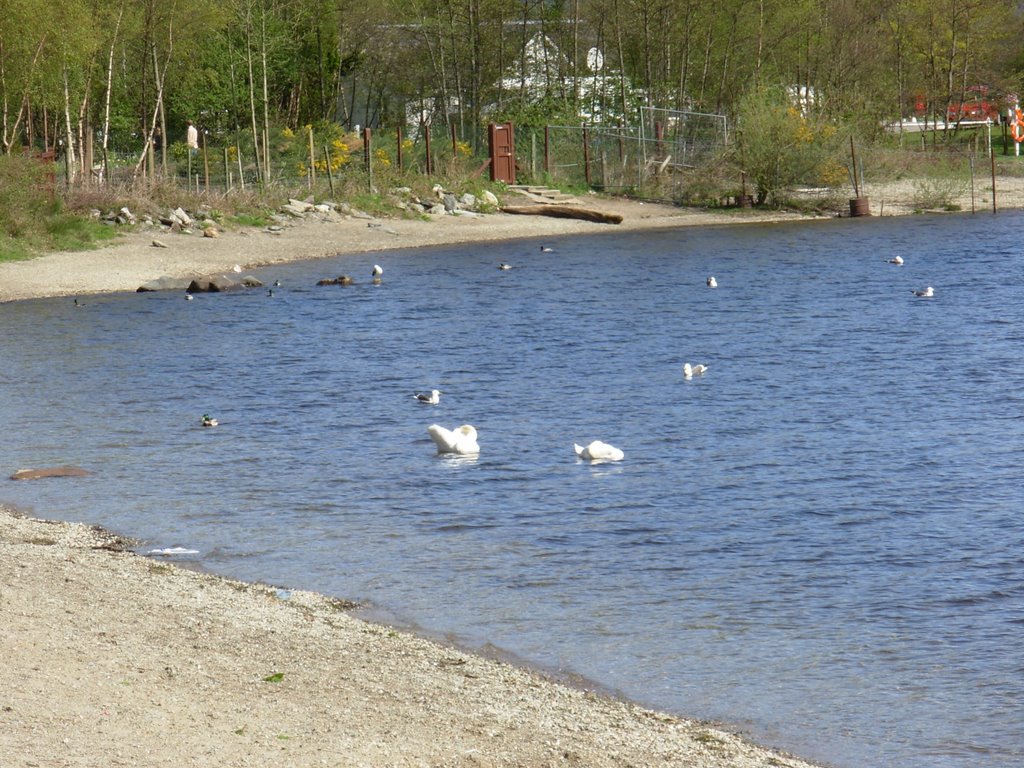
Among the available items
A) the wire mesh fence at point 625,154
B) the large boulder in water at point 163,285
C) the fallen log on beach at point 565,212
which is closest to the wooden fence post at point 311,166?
the fallen log on beach at point 565,212

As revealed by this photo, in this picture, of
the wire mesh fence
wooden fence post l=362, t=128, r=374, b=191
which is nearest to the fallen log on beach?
wooden fence post l=362, t=128, r=374, b=191

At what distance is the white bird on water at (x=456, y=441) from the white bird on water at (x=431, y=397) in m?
3.07

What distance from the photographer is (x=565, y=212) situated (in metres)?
47.2

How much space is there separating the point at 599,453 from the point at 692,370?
5865mm

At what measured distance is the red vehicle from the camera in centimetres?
7206

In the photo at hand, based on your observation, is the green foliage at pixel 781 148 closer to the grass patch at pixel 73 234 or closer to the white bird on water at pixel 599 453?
the grass patch at pixel 73 234

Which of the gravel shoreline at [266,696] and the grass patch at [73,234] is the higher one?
the grass patch at [73,234]

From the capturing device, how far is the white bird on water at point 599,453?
13930mm

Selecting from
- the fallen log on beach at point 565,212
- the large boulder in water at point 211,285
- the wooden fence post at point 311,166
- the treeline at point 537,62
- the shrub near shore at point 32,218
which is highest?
the treeline at point 537,62

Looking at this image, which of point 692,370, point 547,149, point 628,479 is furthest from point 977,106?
point 628,479

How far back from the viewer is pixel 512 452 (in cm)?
1452

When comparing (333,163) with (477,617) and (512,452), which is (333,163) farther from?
(477,617)

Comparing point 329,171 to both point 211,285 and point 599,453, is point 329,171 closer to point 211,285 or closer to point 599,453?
point 211,285

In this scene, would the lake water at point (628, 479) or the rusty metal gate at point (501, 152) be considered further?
the rusty metal gate at point (501, 152)
